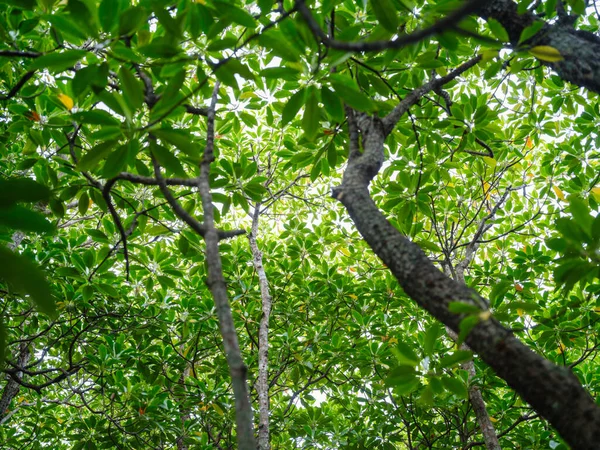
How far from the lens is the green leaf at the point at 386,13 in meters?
1.49

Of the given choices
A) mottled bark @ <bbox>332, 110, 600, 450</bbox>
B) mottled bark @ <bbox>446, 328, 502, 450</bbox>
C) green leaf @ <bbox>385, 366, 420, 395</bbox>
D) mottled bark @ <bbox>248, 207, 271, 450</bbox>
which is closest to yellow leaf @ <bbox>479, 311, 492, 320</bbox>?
mottled bark @ <bbox>332, 110, 600, 450</bbox>

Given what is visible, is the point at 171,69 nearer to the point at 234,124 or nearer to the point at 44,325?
the point at 234,124

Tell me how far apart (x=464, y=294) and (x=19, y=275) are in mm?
948

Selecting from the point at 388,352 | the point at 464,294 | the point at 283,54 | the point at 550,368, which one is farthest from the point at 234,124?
the point at 550,368

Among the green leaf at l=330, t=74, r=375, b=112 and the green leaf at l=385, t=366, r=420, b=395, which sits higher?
the green leaf at l=330, t=74, r=375, b=112

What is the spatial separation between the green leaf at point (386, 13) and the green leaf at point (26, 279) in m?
1.32

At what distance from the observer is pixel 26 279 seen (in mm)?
707

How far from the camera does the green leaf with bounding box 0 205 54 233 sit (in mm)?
849

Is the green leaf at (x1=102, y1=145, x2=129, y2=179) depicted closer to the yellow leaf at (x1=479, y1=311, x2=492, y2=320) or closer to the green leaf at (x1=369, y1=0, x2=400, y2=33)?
the green leaf at (x1=369, y1=0, x2=400, y2=33)

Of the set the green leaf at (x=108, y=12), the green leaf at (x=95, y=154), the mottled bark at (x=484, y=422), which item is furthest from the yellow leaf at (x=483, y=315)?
the mottled bark at (x=484, y=422)

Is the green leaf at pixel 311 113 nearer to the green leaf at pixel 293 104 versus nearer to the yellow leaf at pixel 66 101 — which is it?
the green leaf at pixel 293 104

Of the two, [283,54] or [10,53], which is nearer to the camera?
[283,54]

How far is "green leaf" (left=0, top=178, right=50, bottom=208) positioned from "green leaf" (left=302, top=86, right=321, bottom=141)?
112 centimetres

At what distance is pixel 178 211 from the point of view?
122 cm
